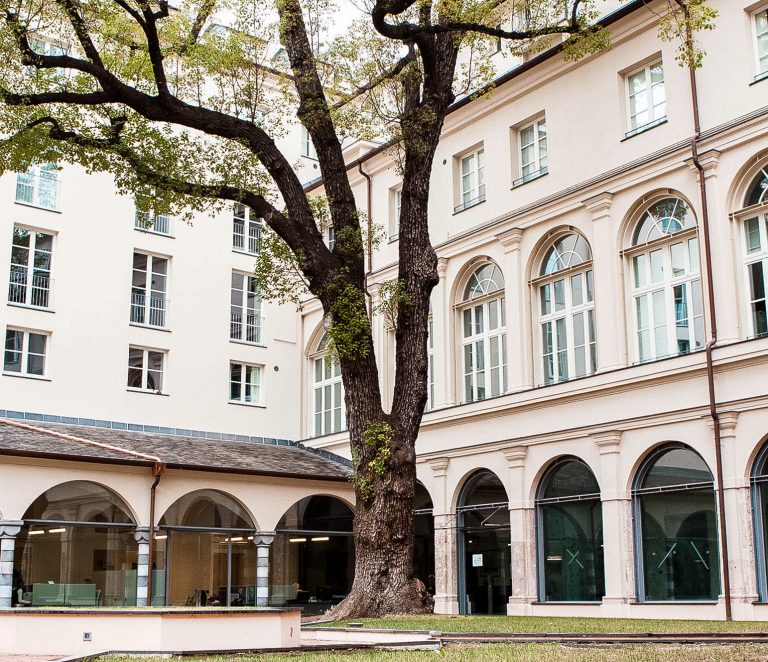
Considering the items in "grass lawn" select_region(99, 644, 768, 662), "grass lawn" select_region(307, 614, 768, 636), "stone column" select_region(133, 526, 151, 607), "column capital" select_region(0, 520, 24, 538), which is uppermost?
"column capital" select_region(0, 520, 24, 538)

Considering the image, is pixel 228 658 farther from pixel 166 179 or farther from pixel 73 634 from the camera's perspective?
pixel 166 179

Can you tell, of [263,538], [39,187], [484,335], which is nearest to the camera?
[484,335]

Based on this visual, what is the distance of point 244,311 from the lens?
3309 cm

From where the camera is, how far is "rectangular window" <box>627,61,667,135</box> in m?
22.8

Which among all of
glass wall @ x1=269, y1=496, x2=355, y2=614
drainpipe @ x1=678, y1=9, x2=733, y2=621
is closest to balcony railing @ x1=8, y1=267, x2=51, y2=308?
glass wall @ x1=269, y1=496, x2=355, y2=614

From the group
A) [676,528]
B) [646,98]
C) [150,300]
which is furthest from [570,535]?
[150,300]

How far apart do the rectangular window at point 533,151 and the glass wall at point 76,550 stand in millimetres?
12649

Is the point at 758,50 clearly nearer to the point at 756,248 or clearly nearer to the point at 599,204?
the point at 756,248

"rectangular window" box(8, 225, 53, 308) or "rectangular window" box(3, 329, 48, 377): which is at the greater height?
"rectangular window" box(8, 225, 53, 308)

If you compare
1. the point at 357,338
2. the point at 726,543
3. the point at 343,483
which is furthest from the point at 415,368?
the point at 343,483

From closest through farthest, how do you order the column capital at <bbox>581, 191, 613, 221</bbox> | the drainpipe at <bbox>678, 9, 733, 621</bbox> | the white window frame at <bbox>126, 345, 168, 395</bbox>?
1. the drainpipe at <bbox>678, 9, 733, 621</bbox>
2. the column capital at <bbox>581, 191, 613, 221</bbox>
3. the white window frame at <bbox>126, 345, 168, 395</bbox>

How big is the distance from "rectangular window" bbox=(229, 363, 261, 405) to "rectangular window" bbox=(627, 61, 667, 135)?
14.5 m

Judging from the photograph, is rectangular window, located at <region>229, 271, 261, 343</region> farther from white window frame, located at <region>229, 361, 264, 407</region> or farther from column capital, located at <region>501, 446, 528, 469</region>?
column capital, located at <region>501, 446, 528, 469</region>

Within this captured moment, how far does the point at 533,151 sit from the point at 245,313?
11.4 metres
